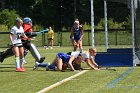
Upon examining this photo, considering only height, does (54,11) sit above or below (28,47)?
above

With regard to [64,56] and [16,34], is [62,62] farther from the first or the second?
[16,34]

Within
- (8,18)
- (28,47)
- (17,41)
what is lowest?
(28,47)

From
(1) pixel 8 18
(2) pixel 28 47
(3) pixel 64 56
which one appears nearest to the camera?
(3) pixel 64 56

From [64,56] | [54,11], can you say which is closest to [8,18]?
[54,11]

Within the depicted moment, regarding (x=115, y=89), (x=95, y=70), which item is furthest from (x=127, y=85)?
(x=95, y=70)

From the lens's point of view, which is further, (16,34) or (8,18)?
(8,18)

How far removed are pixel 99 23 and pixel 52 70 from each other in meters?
39.4

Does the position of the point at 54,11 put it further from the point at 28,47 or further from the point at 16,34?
the point at 16,34

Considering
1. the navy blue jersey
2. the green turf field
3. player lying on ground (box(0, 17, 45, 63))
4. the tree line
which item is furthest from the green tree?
the green turf field

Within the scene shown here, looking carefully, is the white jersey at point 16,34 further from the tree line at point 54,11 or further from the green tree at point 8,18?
the green tree at point 8,18

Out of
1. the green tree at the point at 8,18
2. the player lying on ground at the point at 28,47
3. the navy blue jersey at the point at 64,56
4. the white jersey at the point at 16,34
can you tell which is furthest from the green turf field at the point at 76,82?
the green tree at the point at 8,18

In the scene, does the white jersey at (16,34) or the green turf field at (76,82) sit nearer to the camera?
the green turf field at (76,82)

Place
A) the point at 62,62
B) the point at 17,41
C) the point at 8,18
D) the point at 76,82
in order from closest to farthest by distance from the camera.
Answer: the point at 76,82 < the point at 62,62 < the point at 17,41 < the point at 8,18

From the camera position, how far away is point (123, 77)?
1509 centimetres
